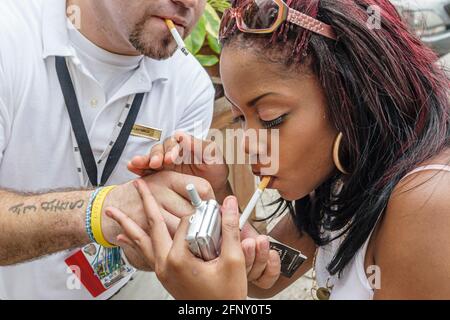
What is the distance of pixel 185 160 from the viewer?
140 centimetres

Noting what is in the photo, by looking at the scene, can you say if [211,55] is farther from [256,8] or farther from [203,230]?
[203,230]

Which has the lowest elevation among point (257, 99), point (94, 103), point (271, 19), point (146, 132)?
point (146, 132)

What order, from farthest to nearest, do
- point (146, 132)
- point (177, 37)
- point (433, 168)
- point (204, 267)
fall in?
1. point (146, 132)
2. point (177, 37)
3. point (433, 168)
4. point (204, 267)

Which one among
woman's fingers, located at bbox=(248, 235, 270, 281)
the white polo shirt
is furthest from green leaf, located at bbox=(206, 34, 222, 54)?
woman's fingers, located at bbox=(248, 235, 270, 281)

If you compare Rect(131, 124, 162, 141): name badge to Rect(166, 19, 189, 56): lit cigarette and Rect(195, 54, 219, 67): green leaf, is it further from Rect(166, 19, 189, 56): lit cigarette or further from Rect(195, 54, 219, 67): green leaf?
Rect(195, 54, 219, 67): green leaf

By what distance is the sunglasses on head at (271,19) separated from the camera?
1155 millimetres

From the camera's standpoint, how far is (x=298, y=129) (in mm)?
1173

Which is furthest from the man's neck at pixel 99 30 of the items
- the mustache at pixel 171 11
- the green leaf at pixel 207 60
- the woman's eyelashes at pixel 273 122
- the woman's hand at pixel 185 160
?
the green leaf at pixel 207 60

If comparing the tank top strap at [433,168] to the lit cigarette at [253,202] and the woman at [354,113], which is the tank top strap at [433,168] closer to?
the woman at [354,113]

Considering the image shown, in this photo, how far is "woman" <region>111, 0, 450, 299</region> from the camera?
1109mm

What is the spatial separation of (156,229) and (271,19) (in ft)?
1.85

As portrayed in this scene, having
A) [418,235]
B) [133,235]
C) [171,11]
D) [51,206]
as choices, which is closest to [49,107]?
[51,206]

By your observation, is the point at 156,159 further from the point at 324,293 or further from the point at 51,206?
the point at 324,293

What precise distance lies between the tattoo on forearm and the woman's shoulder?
2.68ft
